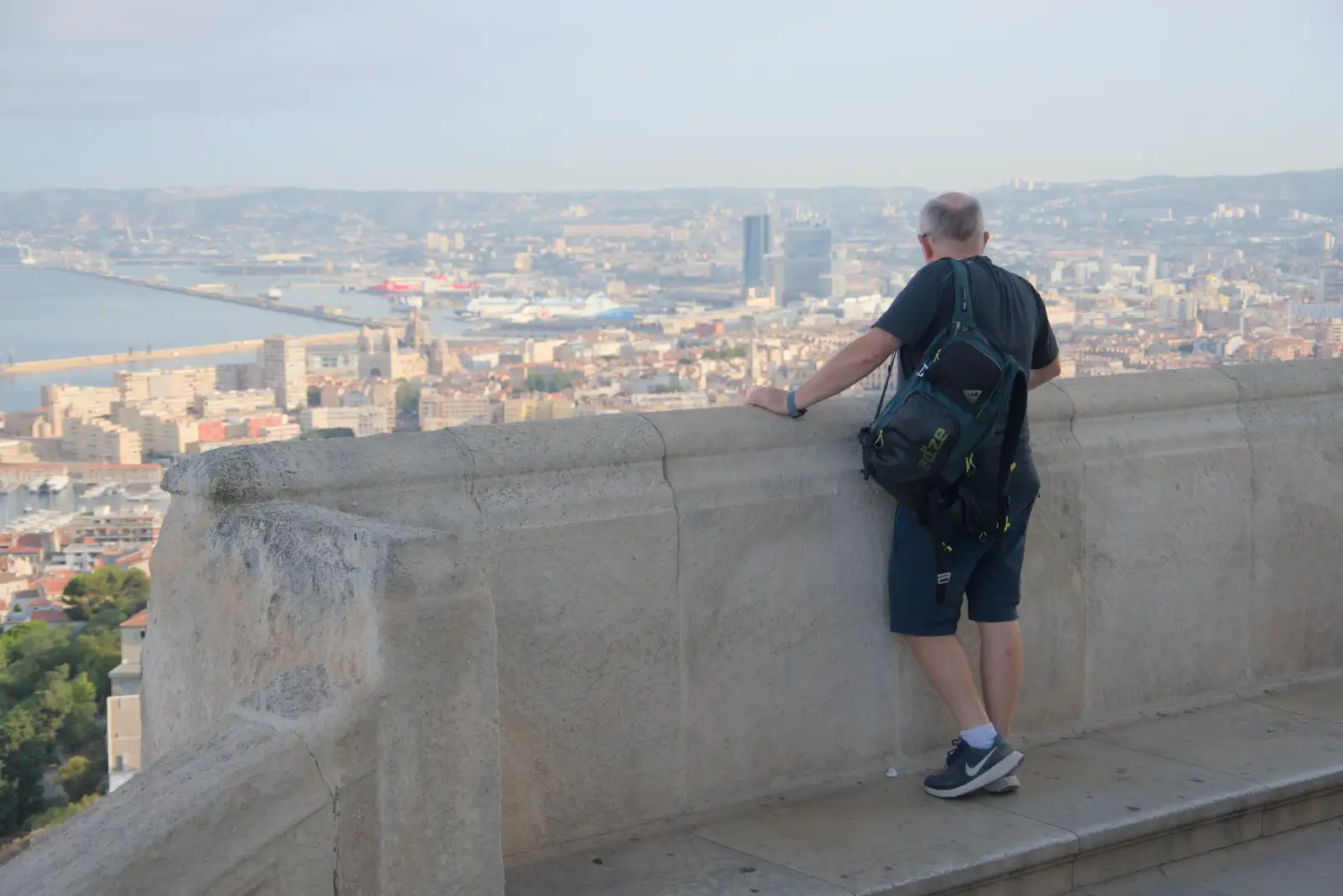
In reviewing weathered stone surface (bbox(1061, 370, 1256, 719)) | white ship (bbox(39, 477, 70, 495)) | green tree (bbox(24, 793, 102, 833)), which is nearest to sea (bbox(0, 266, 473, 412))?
white ship (bbox(39, 477, 70, 495))

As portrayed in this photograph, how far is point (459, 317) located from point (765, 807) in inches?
3229

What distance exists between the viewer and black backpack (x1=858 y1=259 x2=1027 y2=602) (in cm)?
301

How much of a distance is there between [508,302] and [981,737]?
85444mm

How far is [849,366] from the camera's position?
3145mm

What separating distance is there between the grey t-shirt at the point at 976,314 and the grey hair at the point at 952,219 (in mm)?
62

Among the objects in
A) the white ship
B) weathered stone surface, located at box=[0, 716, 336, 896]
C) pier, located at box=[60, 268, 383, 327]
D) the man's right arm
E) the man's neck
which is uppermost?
the man's neck

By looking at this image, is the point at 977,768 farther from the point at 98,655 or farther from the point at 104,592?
the point at 104,592

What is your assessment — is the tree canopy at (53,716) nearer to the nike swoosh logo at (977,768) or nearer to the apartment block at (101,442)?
the nike swoosh logo at (977,768)

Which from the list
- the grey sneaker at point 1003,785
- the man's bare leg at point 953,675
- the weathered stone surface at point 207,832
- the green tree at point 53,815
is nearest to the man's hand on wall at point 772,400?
the man's bare leg at point 953,675

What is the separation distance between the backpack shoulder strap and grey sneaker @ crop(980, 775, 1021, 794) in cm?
95

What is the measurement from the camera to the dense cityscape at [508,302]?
3625cm

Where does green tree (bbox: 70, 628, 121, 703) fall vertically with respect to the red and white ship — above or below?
below

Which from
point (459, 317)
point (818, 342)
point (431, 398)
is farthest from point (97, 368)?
point (818, 342)

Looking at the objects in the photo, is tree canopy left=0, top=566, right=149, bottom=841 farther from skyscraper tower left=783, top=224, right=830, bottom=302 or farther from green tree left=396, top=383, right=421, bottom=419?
skyscraper tower left=783, top=224, right=830, bottom=302
